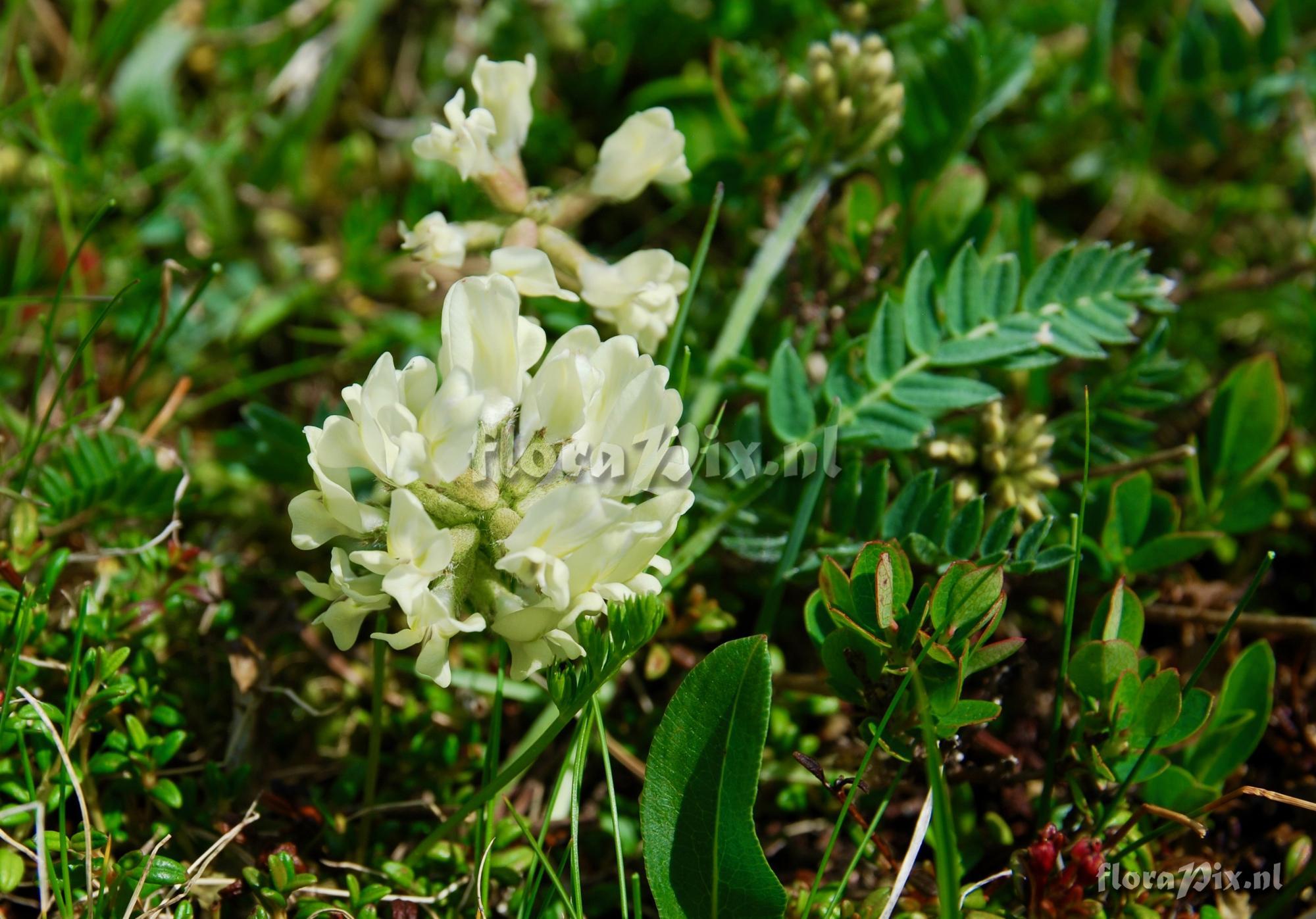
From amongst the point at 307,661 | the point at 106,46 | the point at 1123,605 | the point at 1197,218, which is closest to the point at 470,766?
the point at 307,661

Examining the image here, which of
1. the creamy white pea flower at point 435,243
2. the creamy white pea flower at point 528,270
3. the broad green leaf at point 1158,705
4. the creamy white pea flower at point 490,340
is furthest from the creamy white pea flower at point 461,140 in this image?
the broad green leaf at point 1158,705

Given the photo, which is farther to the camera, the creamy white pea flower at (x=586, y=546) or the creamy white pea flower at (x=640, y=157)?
the creamy white pea flower at (x=640, y=157)

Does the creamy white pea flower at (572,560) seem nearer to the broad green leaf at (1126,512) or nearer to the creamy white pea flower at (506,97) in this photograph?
the creamy white pea flower at (506,97)

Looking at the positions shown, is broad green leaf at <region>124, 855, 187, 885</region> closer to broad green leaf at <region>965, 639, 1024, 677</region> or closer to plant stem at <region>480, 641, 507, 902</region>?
plant stem at <region>480, 641, 507, 902</region>

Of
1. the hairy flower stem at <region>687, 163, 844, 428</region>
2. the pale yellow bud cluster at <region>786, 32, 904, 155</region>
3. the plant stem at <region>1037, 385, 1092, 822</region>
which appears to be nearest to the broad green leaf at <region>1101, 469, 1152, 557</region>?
the plant stem at <region>1037, 385, 1092, 822</region>

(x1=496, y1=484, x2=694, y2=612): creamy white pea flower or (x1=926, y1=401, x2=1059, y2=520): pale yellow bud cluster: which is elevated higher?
(x1=496, y1=484, x2=694, y2=612): creamy white pea flower

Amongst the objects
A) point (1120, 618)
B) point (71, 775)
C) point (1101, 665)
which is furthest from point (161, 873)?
point (1120, 618)

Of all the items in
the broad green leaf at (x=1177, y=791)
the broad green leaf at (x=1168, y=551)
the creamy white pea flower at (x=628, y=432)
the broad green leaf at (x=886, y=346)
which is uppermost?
the creamy white pea flower at (x=628, y=432)

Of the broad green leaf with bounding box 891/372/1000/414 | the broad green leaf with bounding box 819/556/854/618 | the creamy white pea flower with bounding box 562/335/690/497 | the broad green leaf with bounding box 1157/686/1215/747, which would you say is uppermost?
the creamy white pea flower with bounding box 562/335/690/497
